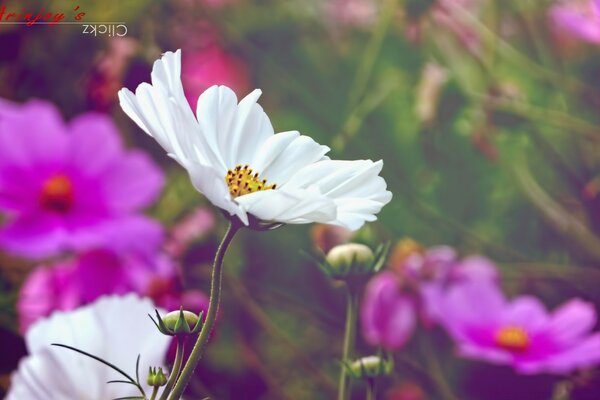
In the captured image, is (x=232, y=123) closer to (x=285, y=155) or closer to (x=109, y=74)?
(x=285, y=155)

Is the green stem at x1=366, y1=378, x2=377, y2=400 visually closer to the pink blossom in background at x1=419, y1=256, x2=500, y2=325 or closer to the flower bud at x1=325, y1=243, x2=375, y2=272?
the flower bud at x1=325, y1=243, x2=375, y2=272

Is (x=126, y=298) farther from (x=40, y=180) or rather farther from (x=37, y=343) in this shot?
(x=40, y=180)

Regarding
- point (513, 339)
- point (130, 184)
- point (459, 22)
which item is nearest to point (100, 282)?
point (130, 184)

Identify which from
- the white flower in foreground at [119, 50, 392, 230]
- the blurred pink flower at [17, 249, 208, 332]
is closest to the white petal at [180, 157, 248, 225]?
the white flower in foreground at [119, 50, 392, 230]

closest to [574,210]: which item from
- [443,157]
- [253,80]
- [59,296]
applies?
[443,157]

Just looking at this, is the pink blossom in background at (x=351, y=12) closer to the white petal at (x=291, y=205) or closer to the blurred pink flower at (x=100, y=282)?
the blurred pink flower at (x=100, y=282)

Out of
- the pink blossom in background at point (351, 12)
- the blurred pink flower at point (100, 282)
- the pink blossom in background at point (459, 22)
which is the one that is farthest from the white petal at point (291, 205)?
the pink blossom in background at point (351, 12)
